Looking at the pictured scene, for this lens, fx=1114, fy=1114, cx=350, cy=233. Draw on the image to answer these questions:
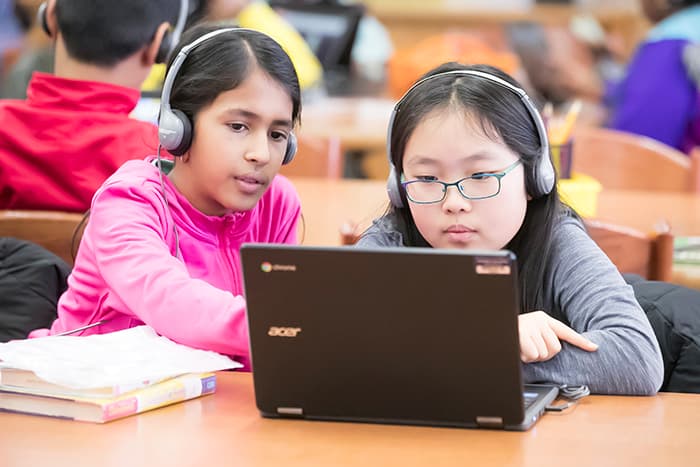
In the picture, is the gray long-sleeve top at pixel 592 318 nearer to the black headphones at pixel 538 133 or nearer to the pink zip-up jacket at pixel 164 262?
the black headphones at pixel 538 133

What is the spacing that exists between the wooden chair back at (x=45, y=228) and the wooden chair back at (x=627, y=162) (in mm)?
1744

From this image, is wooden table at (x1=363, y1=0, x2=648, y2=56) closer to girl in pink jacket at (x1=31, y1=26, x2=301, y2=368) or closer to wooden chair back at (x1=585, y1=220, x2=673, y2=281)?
wooden chair back at (x1=585, y1=220, x2=673, y2=281)

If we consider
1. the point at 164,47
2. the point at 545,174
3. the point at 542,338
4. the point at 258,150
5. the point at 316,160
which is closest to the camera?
the point at 542,338

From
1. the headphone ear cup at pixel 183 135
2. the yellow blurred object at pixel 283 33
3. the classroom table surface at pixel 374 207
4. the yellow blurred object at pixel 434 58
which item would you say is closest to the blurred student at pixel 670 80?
the yellow blurred object at pixel 434 58

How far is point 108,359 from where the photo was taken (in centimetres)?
127

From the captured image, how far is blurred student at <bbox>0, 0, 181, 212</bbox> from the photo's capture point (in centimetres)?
220

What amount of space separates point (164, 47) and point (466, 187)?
1.07 m

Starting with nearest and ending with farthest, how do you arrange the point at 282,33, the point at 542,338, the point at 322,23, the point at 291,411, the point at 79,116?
the point at 291,411, the point at 542,338, the point at 79,116, the point at 282,33, the point at 322,23

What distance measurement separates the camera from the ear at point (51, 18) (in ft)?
7.73

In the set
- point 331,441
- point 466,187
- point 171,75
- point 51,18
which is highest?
point 51,18

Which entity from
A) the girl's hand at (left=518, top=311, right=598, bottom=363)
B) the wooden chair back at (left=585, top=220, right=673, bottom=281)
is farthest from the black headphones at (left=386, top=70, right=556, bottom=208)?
the wooden chair back at (left=585, top=220, right=673, bottom=281)

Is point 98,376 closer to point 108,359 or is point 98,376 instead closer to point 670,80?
point 108,359

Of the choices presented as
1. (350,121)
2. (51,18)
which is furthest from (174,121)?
(350,121)

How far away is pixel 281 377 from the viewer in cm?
118
